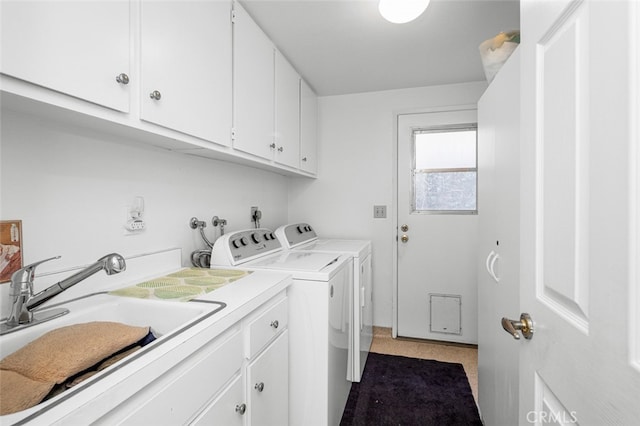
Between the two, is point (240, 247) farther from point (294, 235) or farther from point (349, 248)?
point (349, 248)

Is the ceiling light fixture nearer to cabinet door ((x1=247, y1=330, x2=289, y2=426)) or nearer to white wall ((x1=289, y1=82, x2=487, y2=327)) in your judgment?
white wall ((x1=289, y1=82, x2=487, y2=327))

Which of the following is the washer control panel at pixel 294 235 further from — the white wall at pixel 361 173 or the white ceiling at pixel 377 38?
the white ceiling at pixel 377 38

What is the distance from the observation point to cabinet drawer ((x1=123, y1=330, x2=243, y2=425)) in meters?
0.64

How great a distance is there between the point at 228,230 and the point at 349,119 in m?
1.61

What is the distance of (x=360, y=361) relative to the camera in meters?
2.09

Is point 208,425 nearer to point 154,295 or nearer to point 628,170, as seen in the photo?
point 154,295

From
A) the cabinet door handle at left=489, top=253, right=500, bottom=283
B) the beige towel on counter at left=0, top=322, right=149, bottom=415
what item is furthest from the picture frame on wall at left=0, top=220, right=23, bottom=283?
the cabinet door handle at left=489, top=253, right=500, bottom=283

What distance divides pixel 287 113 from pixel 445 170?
1469mm

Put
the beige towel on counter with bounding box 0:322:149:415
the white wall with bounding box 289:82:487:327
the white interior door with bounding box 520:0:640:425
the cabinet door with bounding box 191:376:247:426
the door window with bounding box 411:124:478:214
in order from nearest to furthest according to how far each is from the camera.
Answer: the white interior door with bounding box 520:0:640:425
the beige towel on counter with bounding box 0:322:149:415
the cabinet door with bounding box 191:376:247:426
the door window with bounding box 411:124:478:214
the white wall with bounding box 289:82:487:327

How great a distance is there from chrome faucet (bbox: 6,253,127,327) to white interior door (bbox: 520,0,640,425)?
1.04 metres

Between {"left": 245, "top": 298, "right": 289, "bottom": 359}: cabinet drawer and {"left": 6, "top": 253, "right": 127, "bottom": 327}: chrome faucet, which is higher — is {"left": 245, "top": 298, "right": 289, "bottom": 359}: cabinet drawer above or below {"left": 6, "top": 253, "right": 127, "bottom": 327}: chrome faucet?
below

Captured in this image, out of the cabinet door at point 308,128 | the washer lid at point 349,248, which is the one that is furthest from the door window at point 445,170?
the cabinet door at point 308,128

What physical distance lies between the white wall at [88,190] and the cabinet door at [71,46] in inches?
12.9

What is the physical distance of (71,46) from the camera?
0.75 m
